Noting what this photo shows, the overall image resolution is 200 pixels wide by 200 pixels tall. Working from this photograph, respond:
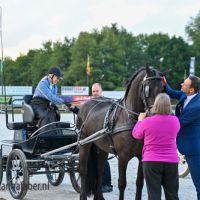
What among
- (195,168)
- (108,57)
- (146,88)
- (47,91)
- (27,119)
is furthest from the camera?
(108,57)

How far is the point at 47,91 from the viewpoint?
8523 millimetres

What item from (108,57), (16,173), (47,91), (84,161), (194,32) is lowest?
(16,173)

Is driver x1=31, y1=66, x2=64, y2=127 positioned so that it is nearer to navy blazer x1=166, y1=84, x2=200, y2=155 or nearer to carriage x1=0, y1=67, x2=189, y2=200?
carriage x1=0, y1=67, x2=189, y2=200

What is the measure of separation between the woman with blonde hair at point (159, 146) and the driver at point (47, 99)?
333 centimetres

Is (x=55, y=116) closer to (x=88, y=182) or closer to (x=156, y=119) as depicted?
(x=88, y=182)

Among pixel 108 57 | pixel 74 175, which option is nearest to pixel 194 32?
pixel 108 57

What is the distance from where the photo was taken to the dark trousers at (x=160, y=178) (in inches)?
214

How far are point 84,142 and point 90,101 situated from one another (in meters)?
0.85

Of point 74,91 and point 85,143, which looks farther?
point 74,91

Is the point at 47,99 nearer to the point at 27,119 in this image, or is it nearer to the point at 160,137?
the point at 27,119

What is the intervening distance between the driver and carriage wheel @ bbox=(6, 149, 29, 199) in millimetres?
716

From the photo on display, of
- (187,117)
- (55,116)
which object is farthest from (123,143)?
(55,116)

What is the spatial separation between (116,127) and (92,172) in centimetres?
142

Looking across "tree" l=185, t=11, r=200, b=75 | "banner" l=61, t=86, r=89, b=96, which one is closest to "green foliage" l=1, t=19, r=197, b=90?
"tree" l=185, t=11, r=200, b=75
